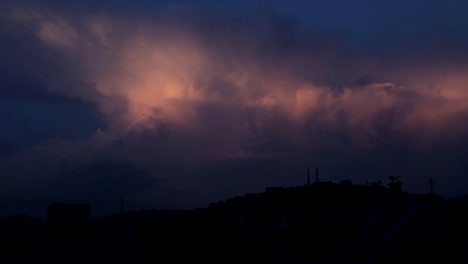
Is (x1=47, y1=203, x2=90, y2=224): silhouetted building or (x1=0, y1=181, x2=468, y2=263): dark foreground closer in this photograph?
(x1=0, y1=181, x2=468, y2=263): dark foreground

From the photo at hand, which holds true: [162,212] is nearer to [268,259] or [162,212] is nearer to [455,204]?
[268,259]

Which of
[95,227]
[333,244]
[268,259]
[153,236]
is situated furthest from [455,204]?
[95,227]

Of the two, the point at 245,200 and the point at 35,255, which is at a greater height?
the point at 245,200

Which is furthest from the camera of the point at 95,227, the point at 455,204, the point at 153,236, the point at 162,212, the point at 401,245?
the point at 162,212

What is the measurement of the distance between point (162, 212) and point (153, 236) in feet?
60.6

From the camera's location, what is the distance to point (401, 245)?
1164 inches

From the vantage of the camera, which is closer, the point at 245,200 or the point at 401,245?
the point at 401,245

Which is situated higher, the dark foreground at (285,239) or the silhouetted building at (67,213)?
the silhouetted building at (67,213)

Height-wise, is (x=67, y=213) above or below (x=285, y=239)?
above

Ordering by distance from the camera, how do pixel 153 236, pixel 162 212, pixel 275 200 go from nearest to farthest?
pixel 153 236
pixel 275 200
pixel 162 212

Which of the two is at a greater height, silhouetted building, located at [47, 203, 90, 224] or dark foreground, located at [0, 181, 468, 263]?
silhouetted building, located at [47, 203, 90, 224]

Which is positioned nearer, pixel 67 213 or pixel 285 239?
pixel 285 239

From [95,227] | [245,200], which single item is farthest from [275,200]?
[95,227]

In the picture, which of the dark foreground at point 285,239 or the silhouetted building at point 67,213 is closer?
the dark foreground at point 285,239
